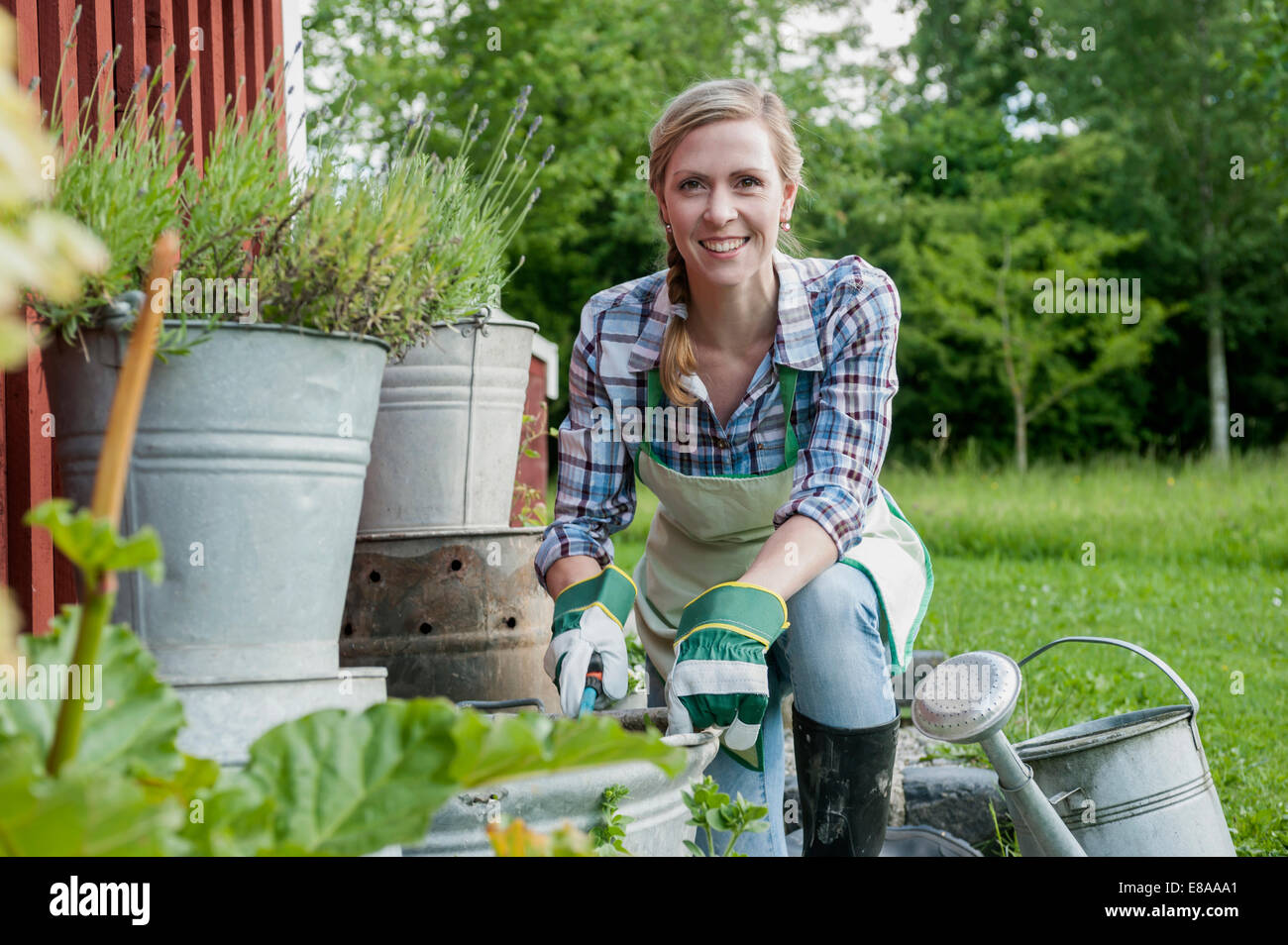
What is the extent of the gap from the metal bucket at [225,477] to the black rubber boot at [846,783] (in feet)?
2.83

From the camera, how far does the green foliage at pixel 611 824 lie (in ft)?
4.46

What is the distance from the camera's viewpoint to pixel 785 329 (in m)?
2.19

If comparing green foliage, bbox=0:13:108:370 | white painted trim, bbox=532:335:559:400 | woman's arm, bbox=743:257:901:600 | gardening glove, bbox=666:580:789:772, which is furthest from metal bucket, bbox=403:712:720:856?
white painted trim, bbox=532:335:559:400

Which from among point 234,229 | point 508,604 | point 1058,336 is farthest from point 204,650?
point 1058,336

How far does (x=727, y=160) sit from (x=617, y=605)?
799mm

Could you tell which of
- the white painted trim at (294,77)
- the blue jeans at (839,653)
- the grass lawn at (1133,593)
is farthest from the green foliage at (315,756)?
the white painted trim at (294,77)

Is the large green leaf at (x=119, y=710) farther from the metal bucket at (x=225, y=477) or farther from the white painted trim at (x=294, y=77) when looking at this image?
the white painted trim at (x=294, y=77)

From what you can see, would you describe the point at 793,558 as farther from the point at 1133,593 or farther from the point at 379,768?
A: the point at 1133,593

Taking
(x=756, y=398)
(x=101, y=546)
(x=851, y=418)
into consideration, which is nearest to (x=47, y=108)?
(x=756, y=398)

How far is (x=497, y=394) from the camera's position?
265cm

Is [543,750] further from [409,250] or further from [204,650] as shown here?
[409,250]

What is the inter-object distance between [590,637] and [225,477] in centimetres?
73

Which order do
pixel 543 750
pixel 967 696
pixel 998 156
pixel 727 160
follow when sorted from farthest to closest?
1. pixel 998 156
2. pixel 727 160
3. pixel 967 696
4. pixel 543 750

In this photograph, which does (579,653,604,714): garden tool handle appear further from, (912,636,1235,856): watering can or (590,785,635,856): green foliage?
(912,636,1235,856): watering can
